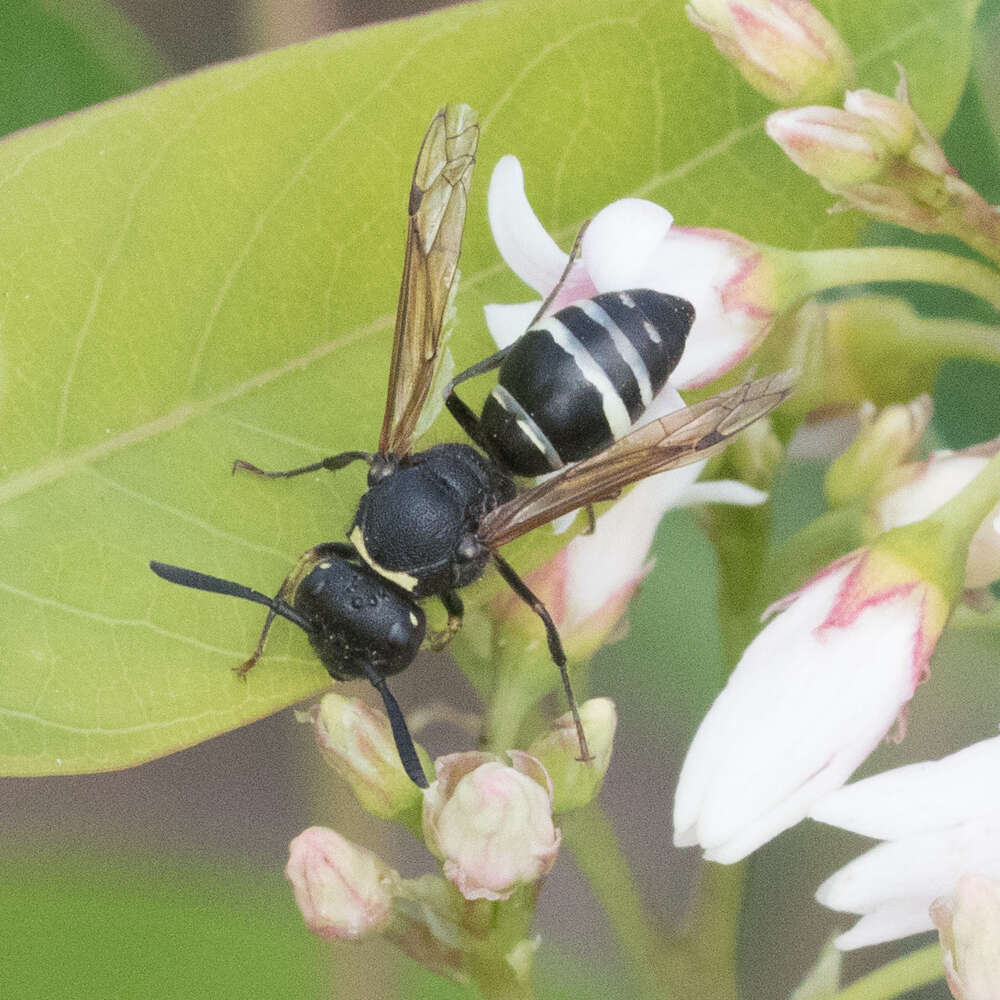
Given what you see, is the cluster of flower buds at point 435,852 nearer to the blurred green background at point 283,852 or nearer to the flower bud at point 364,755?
the flower bud at point 364,755

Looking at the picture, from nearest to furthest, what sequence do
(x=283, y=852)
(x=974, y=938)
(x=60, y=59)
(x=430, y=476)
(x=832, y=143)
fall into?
(x=974, y=938), (x=832, y=143), (x=430, y=476), (x=60, y=59), (x=283, y=852)

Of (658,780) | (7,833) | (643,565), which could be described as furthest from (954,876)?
(658,780)

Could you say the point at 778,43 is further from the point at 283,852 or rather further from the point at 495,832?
the point at 283,852

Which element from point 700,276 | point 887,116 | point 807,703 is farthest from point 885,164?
point 807,703

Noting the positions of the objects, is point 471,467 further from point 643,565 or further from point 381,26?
point 381,26

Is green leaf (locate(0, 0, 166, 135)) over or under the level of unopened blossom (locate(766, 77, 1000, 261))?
over

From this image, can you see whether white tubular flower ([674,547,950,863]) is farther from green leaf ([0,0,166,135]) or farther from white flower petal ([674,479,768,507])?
green leaf ([0,0,166,135])

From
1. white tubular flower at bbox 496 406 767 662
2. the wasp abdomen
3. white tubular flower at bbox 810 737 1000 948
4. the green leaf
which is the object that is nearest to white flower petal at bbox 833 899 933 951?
white tubular flower at bbox 810 737 1000 948
